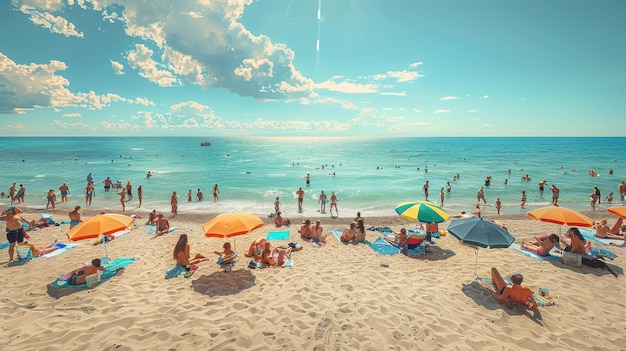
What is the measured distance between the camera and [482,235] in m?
6.57

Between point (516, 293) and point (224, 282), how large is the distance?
678cm

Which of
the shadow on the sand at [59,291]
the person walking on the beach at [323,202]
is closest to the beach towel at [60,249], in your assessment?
the shadow on the sand at [59,291]

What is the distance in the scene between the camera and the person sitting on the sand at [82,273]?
626 centimetres

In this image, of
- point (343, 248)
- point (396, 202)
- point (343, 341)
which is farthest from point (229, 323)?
point (396, 202)

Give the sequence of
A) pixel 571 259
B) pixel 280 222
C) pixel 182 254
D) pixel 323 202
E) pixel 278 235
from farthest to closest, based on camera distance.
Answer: pixel 323 202, pixel 280 222, pixel 278 235, pixel 571 259, pixel 182 254

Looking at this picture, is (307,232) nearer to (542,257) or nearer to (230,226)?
(230,226)

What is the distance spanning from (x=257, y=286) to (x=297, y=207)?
45.8 ft

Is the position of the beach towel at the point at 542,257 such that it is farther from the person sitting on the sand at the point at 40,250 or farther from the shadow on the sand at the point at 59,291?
the person sitting on the sand at the point at 40,250

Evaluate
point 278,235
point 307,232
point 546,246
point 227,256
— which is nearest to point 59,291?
point 227,256

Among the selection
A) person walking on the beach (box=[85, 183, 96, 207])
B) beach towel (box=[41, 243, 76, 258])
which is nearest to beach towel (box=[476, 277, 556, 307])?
beach towel (box=[41, 243, 76, 258])

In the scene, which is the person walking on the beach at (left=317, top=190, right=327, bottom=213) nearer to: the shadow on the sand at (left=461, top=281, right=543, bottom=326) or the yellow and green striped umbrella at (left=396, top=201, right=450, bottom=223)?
the yellow and green striped umbrella at (left=396, top=201, right=450, bottom=223)

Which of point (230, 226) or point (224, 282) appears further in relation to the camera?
point (230, 226)

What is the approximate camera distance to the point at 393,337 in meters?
4.62

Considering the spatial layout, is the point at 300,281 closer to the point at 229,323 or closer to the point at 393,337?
the point at 229,323
